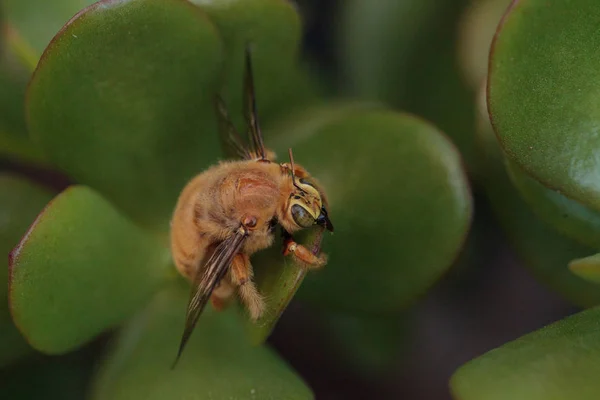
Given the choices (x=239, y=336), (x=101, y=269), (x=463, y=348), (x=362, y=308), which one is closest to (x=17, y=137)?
(x=101, y=269)

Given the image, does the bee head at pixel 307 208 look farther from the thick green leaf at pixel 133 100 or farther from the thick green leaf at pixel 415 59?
the thick green leaf at pixel 415 59

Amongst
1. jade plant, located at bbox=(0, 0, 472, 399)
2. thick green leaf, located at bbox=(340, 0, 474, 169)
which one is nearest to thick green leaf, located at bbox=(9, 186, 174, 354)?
jade plant, located at bbox=(0, 0, 472, 399)

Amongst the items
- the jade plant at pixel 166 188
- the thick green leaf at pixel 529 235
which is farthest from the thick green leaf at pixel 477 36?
the jade plant at pixel 166 188

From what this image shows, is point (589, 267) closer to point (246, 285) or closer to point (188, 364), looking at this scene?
point (246, 285)

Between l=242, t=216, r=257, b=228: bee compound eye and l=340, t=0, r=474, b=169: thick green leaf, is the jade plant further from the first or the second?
l=340, t=0, r=474, b=169: thick green leaf

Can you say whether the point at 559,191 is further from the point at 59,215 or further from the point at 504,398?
the point at 59,215
